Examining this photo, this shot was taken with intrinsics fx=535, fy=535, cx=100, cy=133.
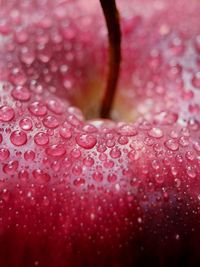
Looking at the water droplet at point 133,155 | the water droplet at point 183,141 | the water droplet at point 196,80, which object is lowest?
the water droplet at point 133,155

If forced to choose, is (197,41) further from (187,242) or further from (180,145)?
(187,242)

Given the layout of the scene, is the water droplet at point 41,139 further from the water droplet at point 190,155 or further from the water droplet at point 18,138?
the water droplet at point 190,155

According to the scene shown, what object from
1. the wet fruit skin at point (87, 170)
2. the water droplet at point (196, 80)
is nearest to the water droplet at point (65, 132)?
the wet fruit skin at point (87, 170)

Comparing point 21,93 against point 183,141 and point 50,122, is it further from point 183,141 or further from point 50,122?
point 183,141

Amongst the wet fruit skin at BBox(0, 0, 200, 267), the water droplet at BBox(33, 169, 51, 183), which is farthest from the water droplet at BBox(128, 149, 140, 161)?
the water droplet at BBox(33, 169, 51, 183)

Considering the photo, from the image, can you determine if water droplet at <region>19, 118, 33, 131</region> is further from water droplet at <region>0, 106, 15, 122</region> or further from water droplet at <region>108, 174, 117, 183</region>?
water droplet at <region>108, 174, 117, 183</region>
